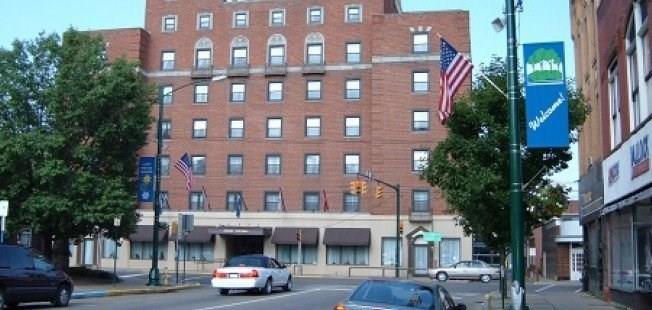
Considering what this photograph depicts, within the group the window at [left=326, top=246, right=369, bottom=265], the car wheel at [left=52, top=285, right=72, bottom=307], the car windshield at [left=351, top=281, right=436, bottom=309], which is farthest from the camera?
the window at [left=326, top=246, right=369, bottom=265]

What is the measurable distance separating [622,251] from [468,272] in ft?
95.3

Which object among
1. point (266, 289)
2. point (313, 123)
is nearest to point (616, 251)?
point (266, 289)

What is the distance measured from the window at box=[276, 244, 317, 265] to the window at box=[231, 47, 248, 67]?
1541cm

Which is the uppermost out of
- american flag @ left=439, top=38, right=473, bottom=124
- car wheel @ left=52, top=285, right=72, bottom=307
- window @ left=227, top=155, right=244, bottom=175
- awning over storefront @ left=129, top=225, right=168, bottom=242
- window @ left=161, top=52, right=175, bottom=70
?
window @ left=161, top=52, right=175, bottom=70

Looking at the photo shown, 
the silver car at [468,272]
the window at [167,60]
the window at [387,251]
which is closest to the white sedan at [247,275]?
the silver car at [468,272]

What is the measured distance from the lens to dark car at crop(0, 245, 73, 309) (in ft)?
63.5

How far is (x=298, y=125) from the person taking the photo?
207ft

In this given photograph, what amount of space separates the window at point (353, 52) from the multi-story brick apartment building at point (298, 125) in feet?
0.37

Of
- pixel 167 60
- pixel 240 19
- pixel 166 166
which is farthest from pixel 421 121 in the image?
pixel 167 60

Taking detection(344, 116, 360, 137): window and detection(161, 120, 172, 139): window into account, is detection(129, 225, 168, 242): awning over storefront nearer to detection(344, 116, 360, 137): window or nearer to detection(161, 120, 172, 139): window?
detection(161, 120, 172, 139): window

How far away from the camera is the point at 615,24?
21.7m

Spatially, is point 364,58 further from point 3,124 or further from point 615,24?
point 615,24

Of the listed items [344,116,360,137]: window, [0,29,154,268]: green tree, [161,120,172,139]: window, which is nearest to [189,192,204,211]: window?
[161,120,172,139]: window

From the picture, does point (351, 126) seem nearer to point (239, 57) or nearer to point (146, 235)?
point (239, 57)
